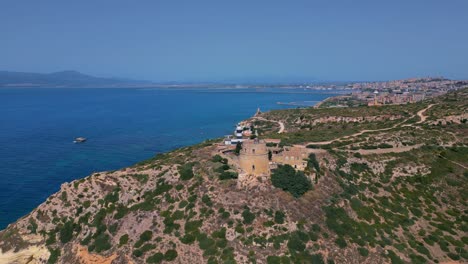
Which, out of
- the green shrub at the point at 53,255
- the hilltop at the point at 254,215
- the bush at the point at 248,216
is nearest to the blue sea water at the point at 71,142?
the hilltop at the point at 254,215

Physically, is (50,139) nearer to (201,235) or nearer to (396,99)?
(201,235)

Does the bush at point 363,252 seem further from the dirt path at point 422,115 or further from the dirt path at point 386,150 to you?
the dirt path at point 422,115

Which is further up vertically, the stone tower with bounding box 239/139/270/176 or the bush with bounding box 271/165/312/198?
the stone tower with bounding box 239/139/270/176

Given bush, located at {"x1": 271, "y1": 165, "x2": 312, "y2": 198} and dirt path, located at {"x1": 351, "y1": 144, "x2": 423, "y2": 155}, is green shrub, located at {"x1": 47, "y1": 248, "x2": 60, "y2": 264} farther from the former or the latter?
dirt path, located at {"x1": 351, "y1": 144, "x2": 423, "y2": 155}

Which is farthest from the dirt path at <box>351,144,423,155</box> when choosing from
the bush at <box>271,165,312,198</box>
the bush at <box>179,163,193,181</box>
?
the bush at <box>179,163,193,181</box>

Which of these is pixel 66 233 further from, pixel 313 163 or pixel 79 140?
pixel 79 140
